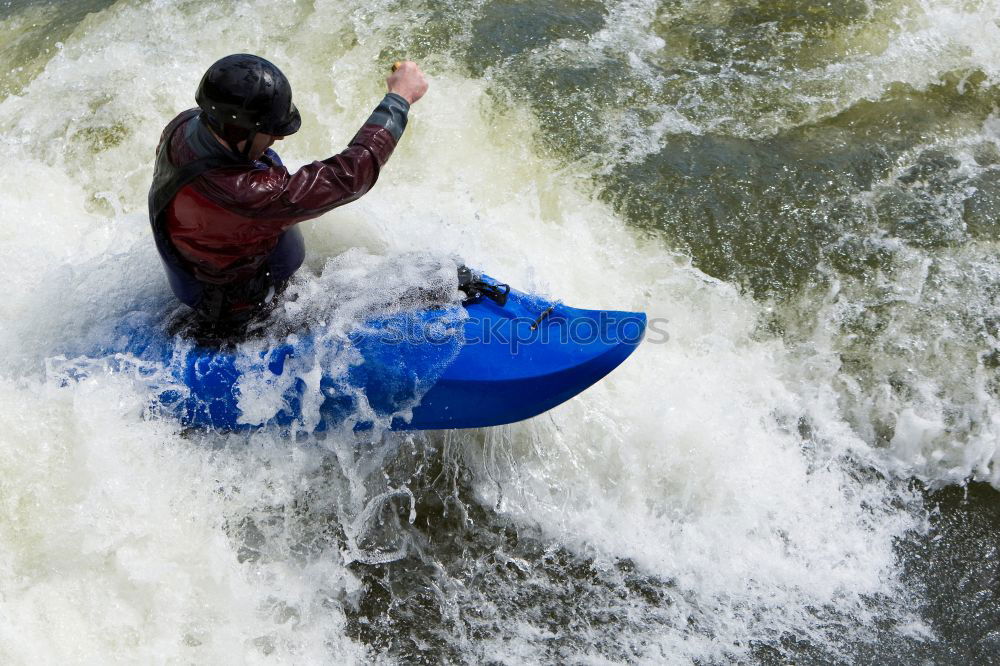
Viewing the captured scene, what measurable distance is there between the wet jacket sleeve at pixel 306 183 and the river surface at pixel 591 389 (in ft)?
2.26

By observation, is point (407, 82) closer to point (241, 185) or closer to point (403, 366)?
point (241, 185)

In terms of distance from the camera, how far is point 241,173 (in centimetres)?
270

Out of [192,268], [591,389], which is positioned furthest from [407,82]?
[591,389]

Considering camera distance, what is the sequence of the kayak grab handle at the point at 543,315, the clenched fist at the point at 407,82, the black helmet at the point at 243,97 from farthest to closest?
the kayak grab handle at the point at 543,315 < the clenched fist at the point at 407,82 < the black helmet at the point at 243,97

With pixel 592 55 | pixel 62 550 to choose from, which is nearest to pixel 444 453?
pixel 62 550

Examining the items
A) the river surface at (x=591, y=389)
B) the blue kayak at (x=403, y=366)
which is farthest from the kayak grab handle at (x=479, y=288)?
the river surface at (x=591, y=389)

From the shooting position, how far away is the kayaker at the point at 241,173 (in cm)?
263

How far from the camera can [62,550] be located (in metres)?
3.17

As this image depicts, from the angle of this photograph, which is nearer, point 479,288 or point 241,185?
point 241,185

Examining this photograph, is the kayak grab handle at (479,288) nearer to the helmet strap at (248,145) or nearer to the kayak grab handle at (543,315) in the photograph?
the kayak grab handle at (543,315)

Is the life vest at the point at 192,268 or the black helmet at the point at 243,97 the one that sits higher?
the black helmet at the point at 243,97

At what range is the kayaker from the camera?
2.63m

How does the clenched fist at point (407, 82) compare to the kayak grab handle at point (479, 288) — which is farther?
the kayak grab handle at point (479, 288)

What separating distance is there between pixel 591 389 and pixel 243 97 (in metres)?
2.04
